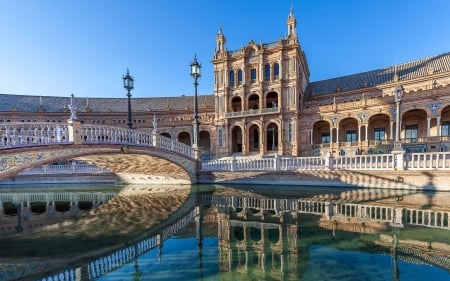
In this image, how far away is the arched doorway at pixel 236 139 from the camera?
30013mm

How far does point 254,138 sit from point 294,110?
22.6ft

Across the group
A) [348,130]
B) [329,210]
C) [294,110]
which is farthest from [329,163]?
[348,130]

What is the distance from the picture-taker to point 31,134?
7770 millimetres

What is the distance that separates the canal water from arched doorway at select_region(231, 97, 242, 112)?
22.6 m

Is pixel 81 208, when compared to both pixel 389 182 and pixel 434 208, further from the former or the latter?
pixel 389 182

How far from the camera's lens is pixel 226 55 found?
29.5 meters

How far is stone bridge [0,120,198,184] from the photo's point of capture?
710 cm

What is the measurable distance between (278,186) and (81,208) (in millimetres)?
10843

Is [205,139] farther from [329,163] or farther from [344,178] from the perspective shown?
[344,178]

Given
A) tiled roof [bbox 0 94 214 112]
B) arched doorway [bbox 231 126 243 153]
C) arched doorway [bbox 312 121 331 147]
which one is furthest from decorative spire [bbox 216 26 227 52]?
arched doorway [bbox 312 121 331 147]

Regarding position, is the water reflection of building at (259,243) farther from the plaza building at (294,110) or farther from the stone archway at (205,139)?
the stone archway at (205,139)

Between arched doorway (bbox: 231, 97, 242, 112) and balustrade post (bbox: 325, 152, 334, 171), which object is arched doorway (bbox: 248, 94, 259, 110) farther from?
balustrade post (bbox: 325, 152, 334, 171)

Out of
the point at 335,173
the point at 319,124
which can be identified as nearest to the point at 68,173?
the point at 335,173

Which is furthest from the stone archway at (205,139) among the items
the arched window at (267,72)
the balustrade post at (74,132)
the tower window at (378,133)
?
the balustrade post at (74,132)
